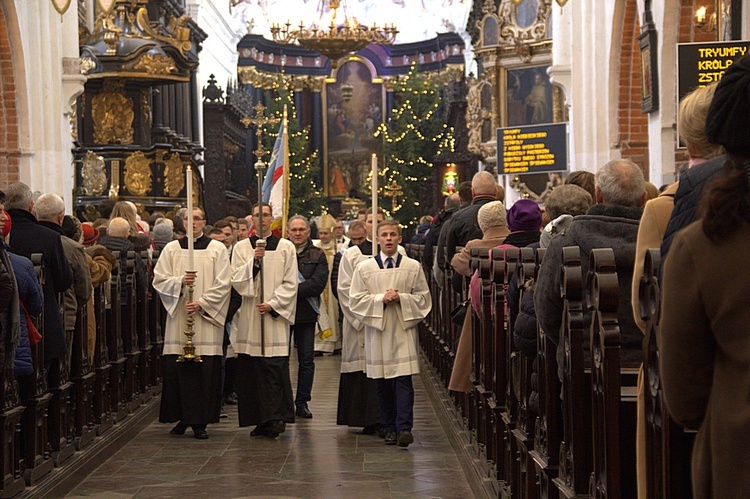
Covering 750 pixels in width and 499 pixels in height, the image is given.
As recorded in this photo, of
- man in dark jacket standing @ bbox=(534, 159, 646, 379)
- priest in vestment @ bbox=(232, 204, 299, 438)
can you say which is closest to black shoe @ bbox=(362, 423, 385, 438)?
priest in vestment @ bbox=(232, 204, 299, 438)

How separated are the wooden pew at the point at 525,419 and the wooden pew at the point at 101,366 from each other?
427 cm

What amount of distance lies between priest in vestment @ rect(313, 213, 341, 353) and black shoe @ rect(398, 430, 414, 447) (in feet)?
11.7

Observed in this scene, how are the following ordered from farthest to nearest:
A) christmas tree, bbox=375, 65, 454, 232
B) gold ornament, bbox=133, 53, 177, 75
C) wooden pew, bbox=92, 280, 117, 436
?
christmas tree, bbox=375, 65, 454, 232, gold ornament, bbox=133, 53, 177, 75, wooden pew, bbox=92, 280, 117, 436

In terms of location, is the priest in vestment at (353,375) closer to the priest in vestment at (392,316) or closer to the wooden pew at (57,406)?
the priest in vestment at (392,316)

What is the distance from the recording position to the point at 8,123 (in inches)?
690

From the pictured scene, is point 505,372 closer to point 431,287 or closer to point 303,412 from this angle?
point 303,412

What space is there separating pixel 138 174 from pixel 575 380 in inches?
793

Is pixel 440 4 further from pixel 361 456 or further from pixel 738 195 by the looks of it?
pixel 738 195

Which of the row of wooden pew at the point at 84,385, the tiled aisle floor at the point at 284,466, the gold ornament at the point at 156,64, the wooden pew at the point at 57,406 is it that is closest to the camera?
the row of wooden pew at the point at 84,385

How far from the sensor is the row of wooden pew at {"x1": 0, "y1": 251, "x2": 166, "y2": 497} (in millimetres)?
7324

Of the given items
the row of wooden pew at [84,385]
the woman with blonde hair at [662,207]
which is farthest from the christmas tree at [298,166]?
the woman with blonde hair at [662,207]

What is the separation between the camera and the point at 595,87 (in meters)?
17.4

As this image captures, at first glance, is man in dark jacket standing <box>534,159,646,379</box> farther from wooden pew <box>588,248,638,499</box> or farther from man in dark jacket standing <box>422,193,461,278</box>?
man in dark jacket standing <box>422,193,461,278</box>

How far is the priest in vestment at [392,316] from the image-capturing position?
9570 mm
